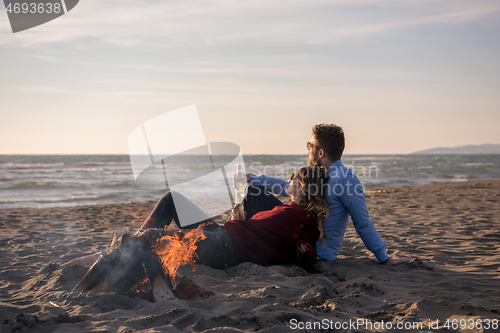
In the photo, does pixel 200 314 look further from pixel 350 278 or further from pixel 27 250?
pixel 27 250

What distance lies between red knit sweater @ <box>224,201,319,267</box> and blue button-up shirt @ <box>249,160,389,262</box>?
0.77 feet

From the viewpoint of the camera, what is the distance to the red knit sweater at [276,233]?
123 inches

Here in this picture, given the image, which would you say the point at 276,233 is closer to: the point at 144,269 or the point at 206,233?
the point at 206,233

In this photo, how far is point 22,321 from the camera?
7.72ft

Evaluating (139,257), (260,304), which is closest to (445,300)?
(260,304)

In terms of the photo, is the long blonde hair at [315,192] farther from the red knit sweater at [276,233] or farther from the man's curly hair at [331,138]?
the man's curly hair at [331,138]

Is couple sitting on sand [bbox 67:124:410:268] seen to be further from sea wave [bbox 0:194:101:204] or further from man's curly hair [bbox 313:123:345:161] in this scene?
sea wave [bbox 0:194:101:204]

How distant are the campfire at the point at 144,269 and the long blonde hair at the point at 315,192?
1052mm

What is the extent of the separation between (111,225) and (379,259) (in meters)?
5.11

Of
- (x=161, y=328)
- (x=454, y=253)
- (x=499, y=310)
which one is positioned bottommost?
(x=454, y=253)

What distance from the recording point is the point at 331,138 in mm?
3172

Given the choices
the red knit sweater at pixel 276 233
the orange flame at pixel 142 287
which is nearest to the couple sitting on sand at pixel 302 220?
the red knit sweater at pixel 276 233

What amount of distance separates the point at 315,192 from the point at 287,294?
3.04 ft

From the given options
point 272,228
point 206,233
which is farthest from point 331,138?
point 206,233
